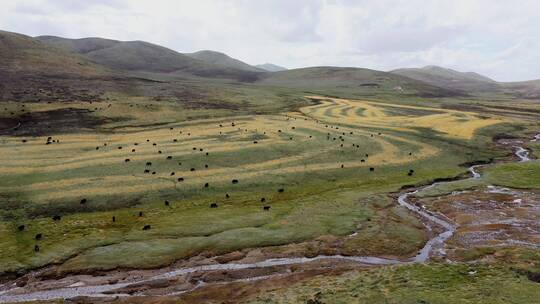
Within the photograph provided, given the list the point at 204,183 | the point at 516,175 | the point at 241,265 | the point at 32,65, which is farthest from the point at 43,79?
the point at 516,175

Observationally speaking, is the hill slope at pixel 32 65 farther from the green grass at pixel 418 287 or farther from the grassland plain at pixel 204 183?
the green grass at pixel 418 287

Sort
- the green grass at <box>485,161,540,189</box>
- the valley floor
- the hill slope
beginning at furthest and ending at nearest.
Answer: the hill slope → the green grass at <box>485,161,540,189</box> → the valley floor

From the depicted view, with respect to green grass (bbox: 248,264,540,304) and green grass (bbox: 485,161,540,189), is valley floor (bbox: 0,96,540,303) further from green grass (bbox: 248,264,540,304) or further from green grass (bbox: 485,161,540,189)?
green grass (bbox: 485,161,540,189)

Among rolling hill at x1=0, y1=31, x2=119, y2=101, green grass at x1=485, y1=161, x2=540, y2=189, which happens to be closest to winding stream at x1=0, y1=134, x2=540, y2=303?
green grass at x1=485, y1=161, x2=540, y2=189

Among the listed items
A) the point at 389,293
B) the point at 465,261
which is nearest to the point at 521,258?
the point at 465,261

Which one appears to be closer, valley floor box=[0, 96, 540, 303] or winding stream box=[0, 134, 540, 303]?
A: winding stream box=[0, 134, 540, 303]

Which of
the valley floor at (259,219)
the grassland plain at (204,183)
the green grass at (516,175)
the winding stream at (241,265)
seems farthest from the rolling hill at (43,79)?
the green grass at (516,175)

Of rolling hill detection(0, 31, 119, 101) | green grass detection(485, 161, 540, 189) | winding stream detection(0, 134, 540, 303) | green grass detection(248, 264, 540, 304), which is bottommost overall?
winding stream detection(0, 134, 540, 303)
